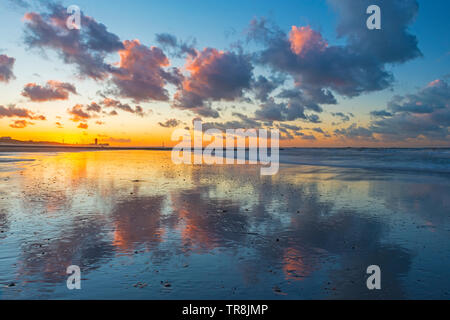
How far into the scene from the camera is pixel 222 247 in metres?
9.39

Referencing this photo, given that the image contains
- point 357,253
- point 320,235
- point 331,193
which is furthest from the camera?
point 331,193

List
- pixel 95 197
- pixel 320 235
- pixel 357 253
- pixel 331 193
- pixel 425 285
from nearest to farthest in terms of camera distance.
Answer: pixel 425 285
pixel 357 253
pixel 320 235
pixel 95 197
pixel 331 193

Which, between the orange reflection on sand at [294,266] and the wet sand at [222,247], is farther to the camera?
the orange reflection on sand at [294,266]

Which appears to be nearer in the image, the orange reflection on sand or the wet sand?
the wet sand

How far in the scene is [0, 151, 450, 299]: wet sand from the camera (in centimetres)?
665

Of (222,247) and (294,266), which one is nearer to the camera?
(294,266)

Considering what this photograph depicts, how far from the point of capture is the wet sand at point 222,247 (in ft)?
21.8

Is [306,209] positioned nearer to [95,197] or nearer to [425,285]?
[425,285]
